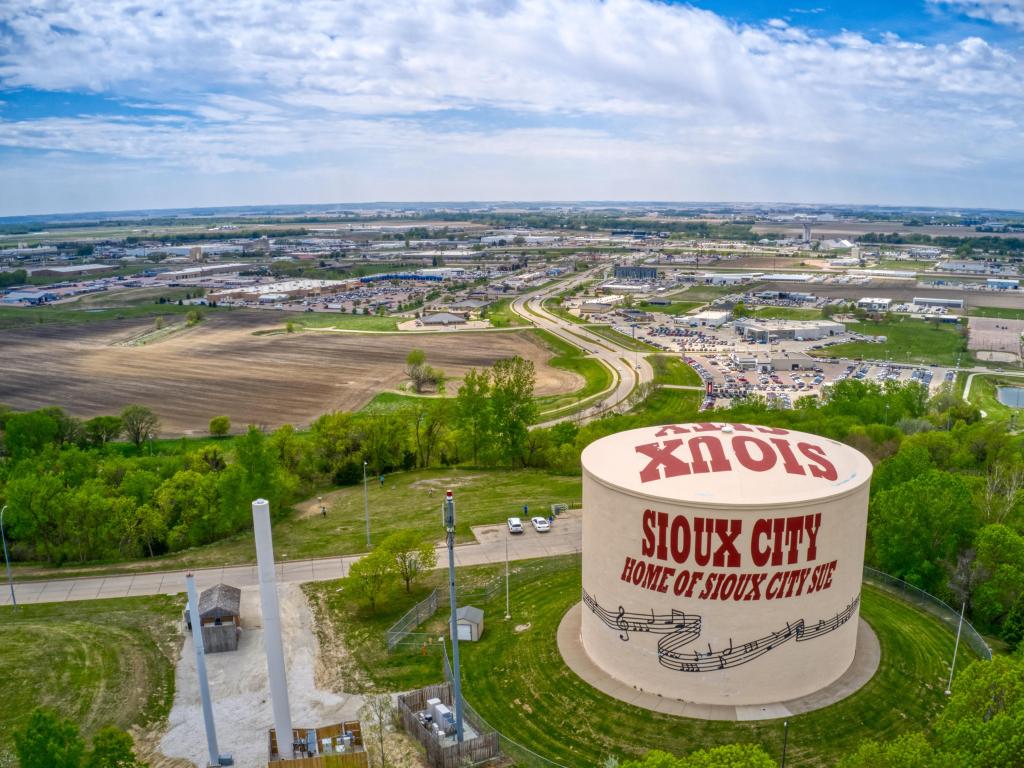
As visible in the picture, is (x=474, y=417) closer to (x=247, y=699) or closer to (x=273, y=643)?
(x=247, y=699)

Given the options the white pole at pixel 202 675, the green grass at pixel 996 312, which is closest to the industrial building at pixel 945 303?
the green grass at pixel 996 312

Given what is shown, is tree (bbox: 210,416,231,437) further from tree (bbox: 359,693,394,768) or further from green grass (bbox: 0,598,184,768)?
tree (bbox: 359,693,394,768)

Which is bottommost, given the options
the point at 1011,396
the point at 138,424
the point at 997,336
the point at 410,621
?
the point at 1011,396

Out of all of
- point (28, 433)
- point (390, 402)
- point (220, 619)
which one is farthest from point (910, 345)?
point (28, 433)

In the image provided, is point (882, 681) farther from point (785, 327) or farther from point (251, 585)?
point (785, 327)

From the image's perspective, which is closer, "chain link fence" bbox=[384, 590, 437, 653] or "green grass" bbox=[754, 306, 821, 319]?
"chain link fence" bbox=[384, 590, 437, 653]

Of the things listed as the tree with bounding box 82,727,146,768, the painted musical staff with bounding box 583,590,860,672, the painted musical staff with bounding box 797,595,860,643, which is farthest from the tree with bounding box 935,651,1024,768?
the tree with bounding box 82,727,146,768
